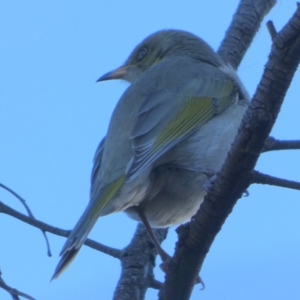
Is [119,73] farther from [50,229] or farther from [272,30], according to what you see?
[272,30]

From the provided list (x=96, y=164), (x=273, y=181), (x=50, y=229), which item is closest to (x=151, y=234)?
(x=96, y=164)

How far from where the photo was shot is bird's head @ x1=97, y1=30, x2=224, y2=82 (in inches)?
290

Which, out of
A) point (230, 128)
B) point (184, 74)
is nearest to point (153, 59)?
point (184, 74)

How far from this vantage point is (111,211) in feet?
16.6

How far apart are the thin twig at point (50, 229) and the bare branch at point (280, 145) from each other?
6.14ft

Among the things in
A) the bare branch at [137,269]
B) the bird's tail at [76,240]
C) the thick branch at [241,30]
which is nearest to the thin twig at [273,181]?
the bird's tail at [76,240]

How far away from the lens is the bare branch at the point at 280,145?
4.01 meters

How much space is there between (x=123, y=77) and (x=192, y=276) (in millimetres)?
3753

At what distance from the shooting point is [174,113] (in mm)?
5355

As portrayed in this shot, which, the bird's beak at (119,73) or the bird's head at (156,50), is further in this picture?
the bird's beak at (119,73)

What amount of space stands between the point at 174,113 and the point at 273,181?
1.61 metres

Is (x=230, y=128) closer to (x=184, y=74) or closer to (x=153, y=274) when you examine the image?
(x=184, y=74)

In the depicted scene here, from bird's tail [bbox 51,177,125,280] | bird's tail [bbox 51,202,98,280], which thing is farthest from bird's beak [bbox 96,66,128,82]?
bird's tail [bbox 51,202,98,280]

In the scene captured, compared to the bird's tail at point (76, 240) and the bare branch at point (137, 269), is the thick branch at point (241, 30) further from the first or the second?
the bird's tail at point (76, 240)
